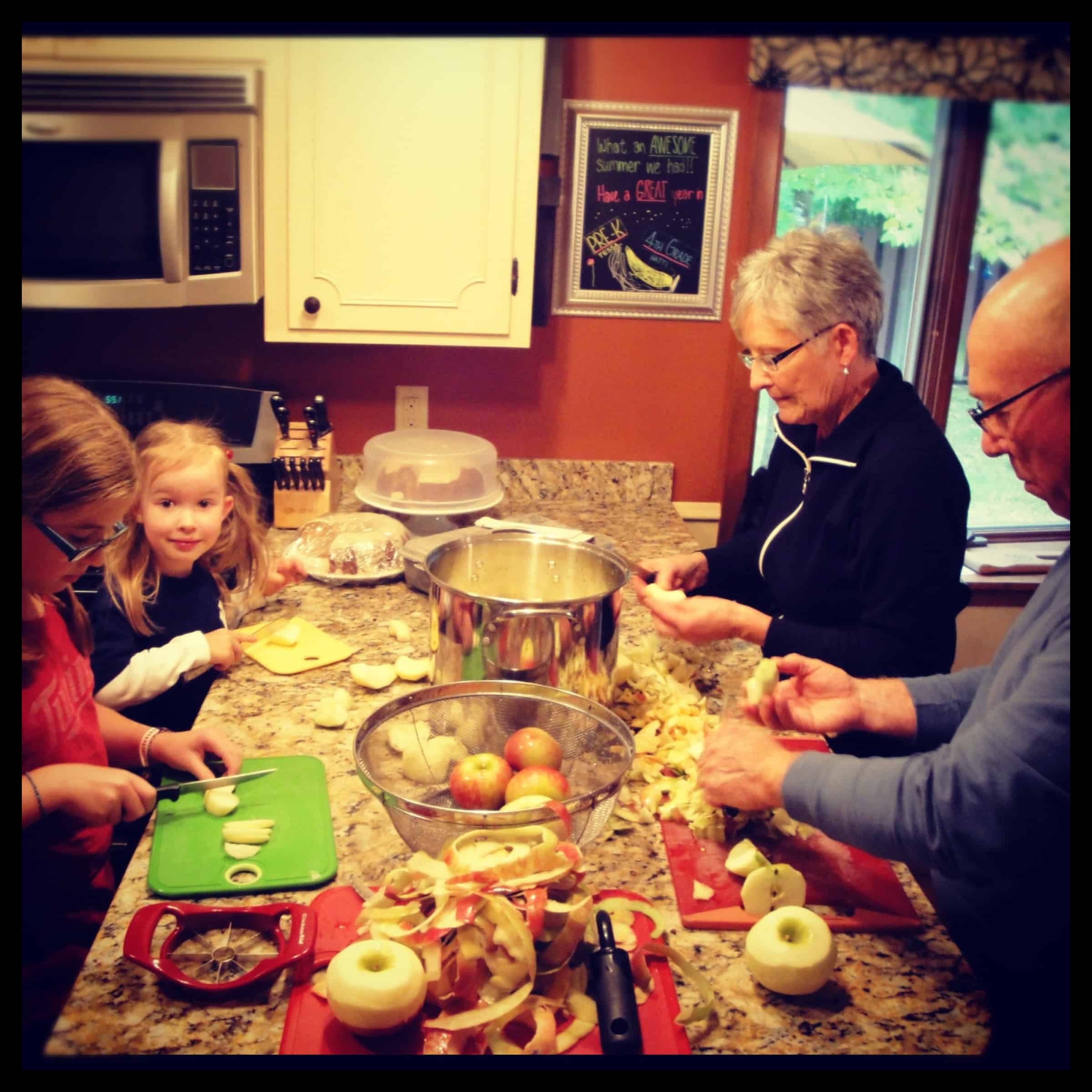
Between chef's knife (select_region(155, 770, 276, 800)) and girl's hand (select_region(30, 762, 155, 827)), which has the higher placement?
girl's hand (select_region(30, 762, 155, 827))

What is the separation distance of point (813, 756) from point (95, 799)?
0.60 meters

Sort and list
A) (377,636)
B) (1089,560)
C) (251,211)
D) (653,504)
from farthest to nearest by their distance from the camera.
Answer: (653,504)
(377,636)
(251,211)
(1089,560)

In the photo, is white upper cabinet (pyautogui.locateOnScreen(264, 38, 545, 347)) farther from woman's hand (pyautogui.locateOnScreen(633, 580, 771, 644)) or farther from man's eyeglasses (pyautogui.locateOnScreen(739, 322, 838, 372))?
woman's hand (pyautogui.locateOnScreen(633, 580, 771, 644))

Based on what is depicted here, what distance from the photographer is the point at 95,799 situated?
830 millimetres

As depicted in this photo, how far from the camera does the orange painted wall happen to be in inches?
82.9

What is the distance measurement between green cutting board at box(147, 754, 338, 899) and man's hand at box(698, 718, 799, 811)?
347mm

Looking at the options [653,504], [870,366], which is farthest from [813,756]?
[653,504]

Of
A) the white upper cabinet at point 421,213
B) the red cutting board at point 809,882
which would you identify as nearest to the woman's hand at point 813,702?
the red cutting board at point 809,882

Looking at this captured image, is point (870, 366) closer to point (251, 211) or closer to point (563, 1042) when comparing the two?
point (251, 211)

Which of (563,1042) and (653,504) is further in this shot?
(653,504)

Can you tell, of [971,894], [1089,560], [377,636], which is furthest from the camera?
[377,636]

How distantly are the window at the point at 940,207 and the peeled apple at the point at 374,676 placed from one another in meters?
0.73

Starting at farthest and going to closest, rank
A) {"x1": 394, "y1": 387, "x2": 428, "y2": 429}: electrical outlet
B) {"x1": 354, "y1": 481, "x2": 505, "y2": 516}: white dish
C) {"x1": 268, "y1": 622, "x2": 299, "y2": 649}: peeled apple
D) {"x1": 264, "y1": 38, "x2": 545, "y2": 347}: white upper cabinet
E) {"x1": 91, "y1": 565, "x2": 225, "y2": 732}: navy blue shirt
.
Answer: {"x1": 394, "y1": 387, "x2": 428, "y2": 429}: electrical outlet
{"x1": 354, "y1": 481, "x2": 505, "y2": 516}: white dish
{"x1": 264, "y1": 38, "x2": 545, "y2": 347}: white upper cabinet
{"x1": 268, "y1": 622, "x2": 299, "y2": 649}: peeled apple
{"x1": 91, "y1": 565, "x2": 225, "y2": 732}: navy blue shirt

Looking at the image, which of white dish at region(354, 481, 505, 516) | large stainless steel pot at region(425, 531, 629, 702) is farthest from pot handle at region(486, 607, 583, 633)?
white dish at region(354, 481, 505, 516)
